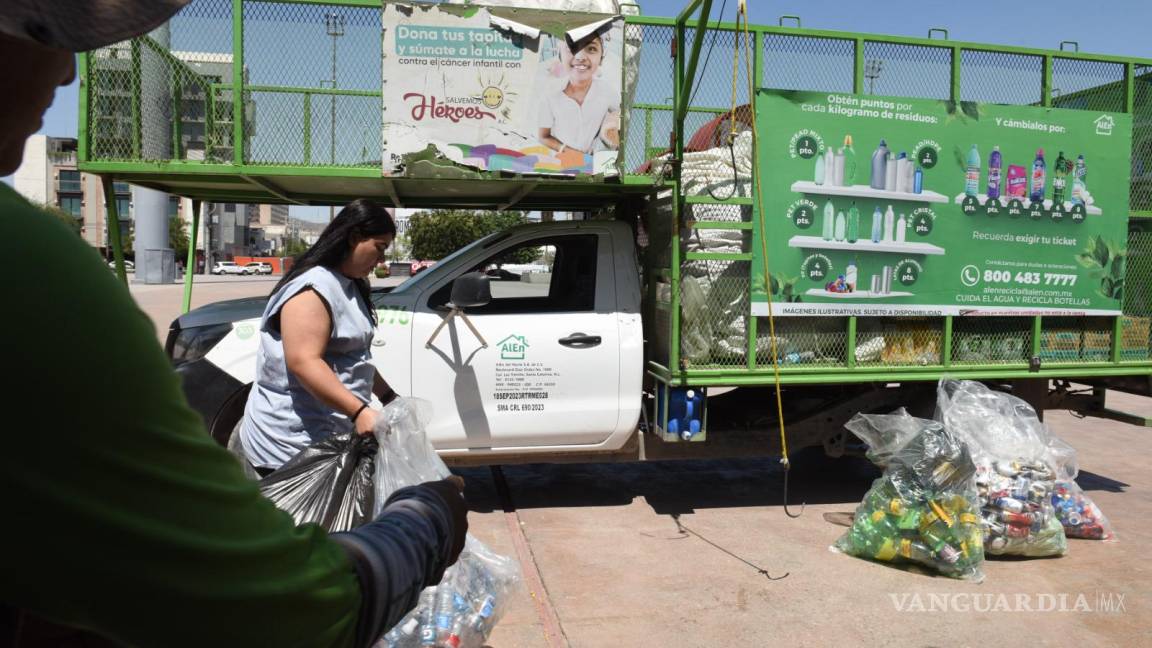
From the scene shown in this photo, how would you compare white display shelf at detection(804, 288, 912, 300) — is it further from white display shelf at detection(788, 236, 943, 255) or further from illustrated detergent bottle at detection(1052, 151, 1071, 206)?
illustrated detergent bottle at detection(1052, 151, 1071, 206)

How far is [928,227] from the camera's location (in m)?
5.63

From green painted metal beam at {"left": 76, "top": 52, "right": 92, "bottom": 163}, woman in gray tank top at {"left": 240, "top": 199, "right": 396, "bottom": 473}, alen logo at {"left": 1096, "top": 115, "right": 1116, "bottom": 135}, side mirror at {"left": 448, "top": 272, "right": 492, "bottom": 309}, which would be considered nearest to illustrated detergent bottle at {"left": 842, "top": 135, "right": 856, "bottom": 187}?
alen logo at {"left": 1096, "top": 115, "right": 1116, "bottom": 135}

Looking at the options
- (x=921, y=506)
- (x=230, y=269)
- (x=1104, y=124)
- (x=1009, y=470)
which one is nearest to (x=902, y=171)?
(x=1104, y=124)

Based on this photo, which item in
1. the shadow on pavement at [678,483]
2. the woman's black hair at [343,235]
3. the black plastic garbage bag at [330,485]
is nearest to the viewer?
the black plastic garbage bag at [330,485]

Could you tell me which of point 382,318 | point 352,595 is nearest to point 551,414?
point 382,318

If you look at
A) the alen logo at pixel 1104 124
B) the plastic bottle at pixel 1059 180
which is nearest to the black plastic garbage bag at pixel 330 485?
the plastic bottle at pixel 1059 180

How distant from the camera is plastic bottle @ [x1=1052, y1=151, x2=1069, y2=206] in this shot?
582 centimetres

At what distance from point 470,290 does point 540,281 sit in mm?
1071

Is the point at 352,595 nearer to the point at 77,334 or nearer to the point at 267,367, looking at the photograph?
the point at 77,334

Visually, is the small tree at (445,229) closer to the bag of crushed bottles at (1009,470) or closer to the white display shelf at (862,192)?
the white display shelf at (862,192)

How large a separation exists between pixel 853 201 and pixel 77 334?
5.37 meters

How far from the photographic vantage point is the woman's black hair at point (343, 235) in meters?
3.12

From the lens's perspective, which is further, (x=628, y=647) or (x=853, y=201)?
(x=853, y=201)

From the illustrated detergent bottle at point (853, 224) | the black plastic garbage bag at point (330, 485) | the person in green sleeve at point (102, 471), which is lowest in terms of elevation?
the black plastic garbage bag at point (330, 485)
